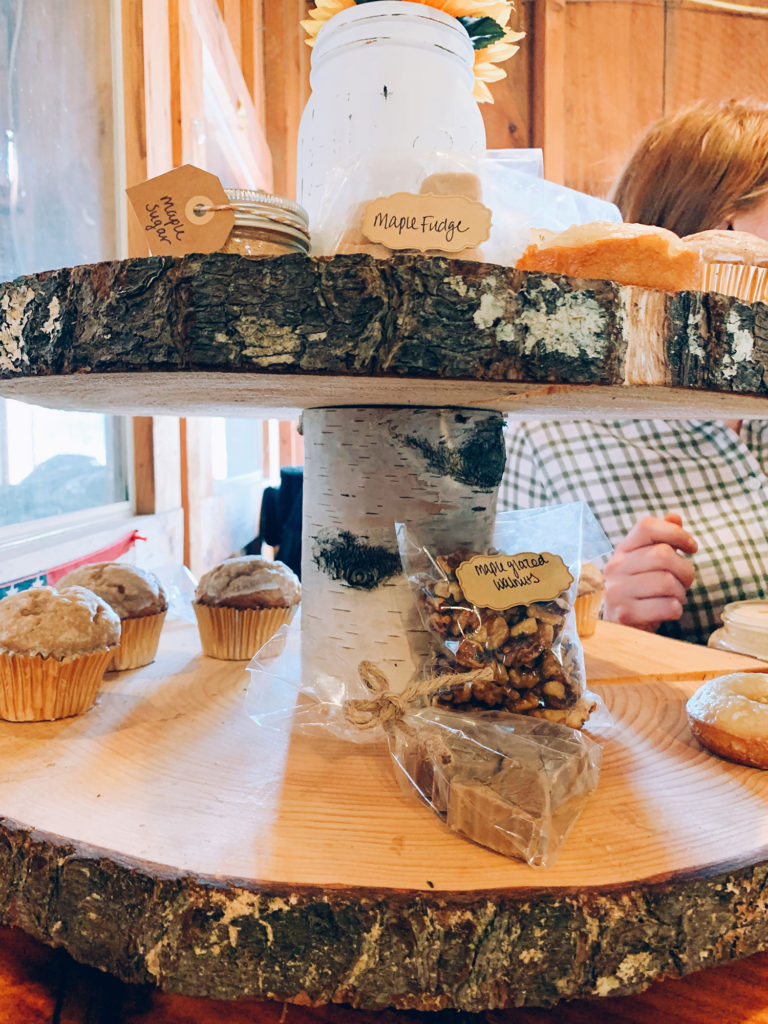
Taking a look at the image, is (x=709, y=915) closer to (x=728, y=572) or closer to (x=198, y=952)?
(x=198, y=952)

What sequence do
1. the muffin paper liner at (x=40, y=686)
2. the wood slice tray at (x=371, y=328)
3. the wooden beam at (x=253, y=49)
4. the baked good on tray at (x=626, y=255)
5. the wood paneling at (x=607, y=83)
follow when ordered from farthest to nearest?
the wood paneling at (x=607, y=83), the wooden beam at (x=253, y=49), the muffin paper liner at (x=40, y=686), the baked good on tray at (x=626, y=255), the wood slice tray at (x=371, y=328)

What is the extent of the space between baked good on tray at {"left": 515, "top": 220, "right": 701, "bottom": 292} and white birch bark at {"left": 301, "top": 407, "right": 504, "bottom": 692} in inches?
9.3

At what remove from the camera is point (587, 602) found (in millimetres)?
1170

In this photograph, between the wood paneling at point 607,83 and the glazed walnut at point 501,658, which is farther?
the wood paneling at point 607,83

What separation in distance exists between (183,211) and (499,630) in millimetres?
466

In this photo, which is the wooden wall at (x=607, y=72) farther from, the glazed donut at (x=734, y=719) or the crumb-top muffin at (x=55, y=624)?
the glazed donut at (x=734, y=719)

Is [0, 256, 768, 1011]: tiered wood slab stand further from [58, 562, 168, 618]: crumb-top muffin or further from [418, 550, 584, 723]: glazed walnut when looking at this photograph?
[58, 562, 168, 618]: crumb-top muffin

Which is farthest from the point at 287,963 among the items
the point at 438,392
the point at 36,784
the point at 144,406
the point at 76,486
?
the point at 76,486

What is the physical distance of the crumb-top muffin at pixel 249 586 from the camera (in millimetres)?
1032

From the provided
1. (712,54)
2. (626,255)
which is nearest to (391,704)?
(626,255)

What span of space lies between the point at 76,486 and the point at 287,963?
111 centimetres

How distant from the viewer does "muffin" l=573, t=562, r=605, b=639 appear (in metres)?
1.16

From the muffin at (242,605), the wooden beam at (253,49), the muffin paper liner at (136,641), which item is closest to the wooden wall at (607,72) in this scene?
the wooden beam at (253,49)

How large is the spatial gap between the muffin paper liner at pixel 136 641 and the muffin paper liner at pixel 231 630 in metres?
0.07
